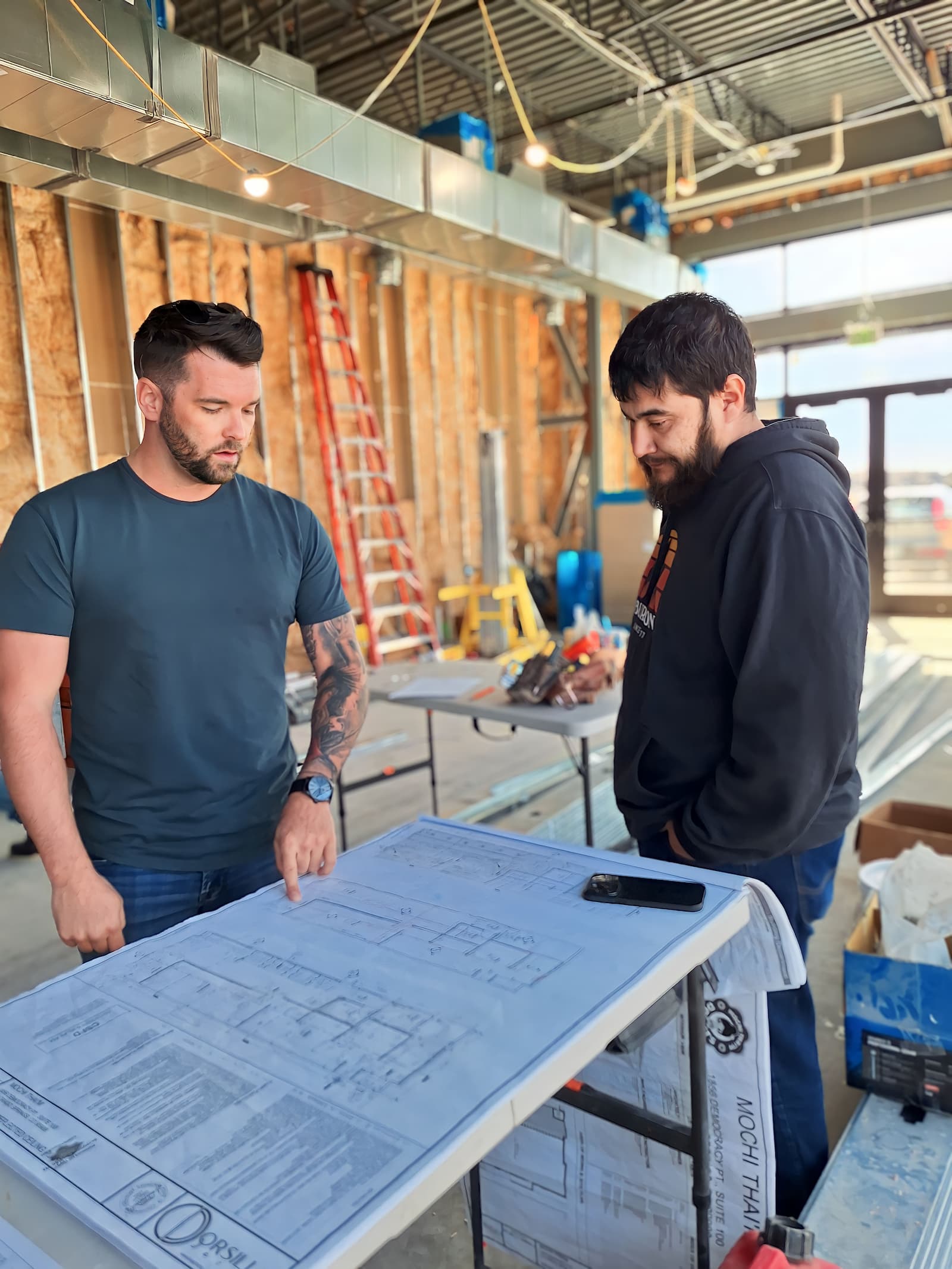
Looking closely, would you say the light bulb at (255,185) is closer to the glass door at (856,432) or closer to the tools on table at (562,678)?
the tools on table at (562,678)

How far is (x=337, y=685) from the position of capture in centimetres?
164

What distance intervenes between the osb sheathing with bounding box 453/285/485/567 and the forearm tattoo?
20.7 feet

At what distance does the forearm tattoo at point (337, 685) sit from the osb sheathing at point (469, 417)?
632 centimetres

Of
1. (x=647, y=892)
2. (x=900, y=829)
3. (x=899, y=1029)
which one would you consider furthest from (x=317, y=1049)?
(x=900, y=829)

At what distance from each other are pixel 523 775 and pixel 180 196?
3.48m

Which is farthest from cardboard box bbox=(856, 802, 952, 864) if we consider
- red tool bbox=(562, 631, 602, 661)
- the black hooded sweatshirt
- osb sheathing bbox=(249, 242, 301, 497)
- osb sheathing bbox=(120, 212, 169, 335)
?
osb sheathing bbox=(120, 212, 169, 335)

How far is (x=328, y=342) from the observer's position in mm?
6621

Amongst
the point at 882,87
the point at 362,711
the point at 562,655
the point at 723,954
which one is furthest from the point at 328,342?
the point at 723,954

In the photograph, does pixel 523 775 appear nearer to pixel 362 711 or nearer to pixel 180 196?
pixel 362 711

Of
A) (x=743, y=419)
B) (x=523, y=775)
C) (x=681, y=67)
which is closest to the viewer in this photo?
→ (x=743, y=419)

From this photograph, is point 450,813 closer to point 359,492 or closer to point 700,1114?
point 700,1114

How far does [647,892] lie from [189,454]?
0.93 metres

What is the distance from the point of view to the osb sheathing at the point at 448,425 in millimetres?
7688

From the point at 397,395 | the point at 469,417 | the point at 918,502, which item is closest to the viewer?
the point at 397,395
